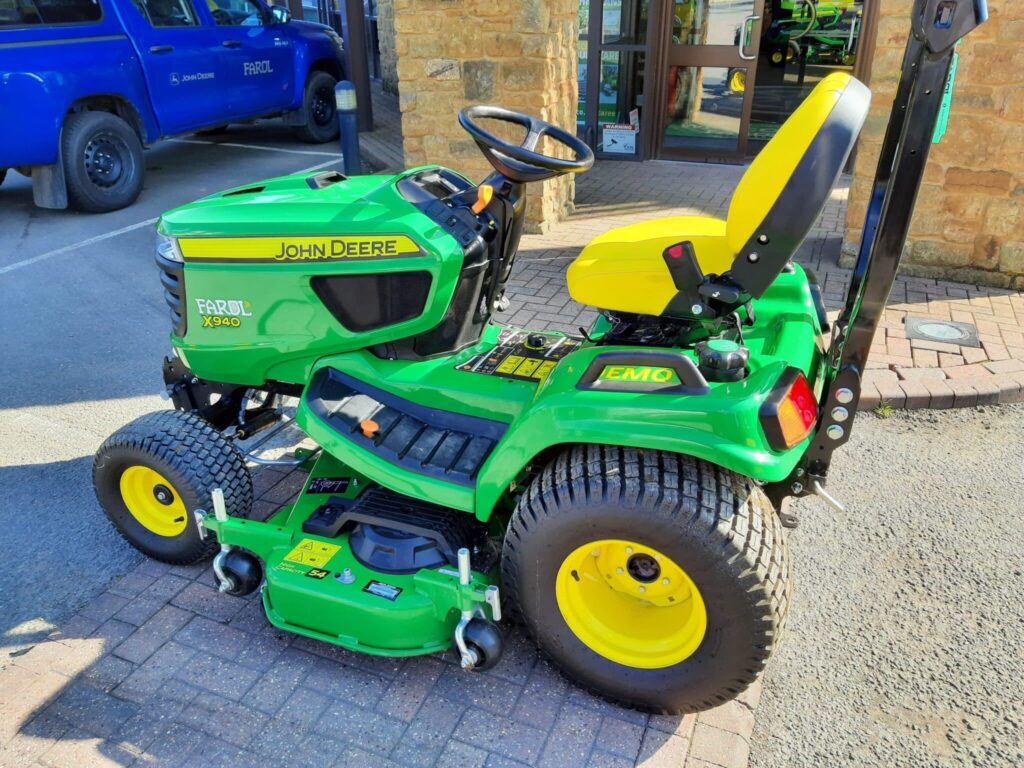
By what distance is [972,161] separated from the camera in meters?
5.39

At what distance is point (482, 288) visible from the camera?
2.98 metres

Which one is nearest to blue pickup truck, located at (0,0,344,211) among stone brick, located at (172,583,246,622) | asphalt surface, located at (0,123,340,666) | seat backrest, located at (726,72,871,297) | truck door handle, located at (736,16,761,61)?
asphalt surface, located at (0,123,340,666)

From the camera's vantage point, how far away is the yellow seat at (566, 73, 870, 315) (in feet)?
7.06

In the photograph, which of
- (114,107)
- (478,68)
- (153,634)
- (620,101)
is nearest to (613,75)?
(620,101)

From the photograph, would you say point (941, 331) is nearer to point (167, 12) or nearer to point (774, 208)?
point (774, 208)

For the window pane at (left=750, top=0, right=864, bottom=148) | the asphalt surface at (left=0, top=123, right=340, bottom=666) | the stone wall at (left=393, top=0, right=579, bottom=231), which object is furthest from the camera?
the window pane at (left=750, top=0, right=864, bottom=148)

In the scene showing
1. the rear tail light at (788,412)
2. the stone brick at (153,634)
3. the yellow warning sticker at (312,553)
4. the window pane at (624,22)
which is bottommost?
the stone brick at (153,634)

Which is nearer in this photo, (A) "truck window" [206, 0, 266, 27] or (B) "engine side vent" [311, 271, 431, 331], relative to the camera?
(B) "engine side vent" [311, 271, 431, 331]

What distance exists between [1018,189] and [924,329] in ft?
4.22

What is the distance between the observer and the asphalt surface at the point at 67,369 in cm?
317

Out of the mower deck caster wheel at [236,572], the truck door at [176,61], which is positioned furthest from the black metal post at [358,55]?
the mower deck caster wheel at [236,572]

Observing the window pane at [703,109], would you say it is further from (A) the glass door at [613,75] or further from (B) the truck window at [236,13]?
(B) the truck window at [236,13]

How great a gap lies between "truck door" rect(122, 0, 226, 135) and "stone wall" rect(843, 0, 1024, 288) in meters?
6.12

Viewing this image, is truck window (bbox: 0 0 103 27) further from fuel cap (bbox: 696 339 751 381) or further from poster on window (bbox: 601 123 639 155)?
fuel cap (bbox: 696 339 751 381)
